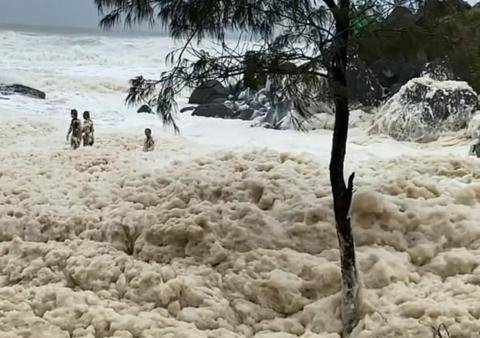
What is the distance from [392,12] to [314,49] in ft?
1.95

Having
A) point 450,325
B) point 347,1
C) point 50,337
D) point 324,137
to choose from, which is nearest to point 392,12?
point 347,1

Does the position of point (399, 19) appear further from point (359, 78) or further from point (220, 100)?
point (220, 100)

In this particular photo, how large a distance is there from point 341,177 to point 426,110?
9271 mm

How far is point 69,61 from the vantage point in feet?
102

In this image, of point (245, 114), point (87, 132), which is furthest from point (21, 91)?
point (87, 132)

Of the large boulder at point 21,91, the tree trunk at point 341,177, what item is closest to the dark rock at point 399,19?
the tree trunk at point 341,177

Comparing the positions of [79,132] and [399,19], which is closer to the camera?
[399,19]

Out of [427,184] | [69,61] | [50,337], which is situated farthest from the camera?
[69,61]

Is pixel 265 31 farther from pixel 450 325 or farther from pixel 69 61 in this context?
pixel 69 61

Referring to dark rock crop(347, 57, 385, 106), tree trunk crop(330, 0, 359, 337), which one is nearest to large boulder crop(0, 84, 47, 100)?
tree trunk crop(330, 0, 359, 337)

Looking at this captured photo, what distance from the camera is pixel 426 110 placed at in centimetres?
1362

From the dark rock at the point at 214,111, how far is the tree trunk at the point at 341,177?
1250cm

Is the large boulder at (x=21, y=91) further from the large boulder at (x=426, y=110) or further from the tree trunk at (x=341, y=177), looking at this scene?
the tree trunk at (x=341, y=177)

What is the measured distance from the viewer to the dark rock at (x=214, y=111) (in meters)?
17.5
